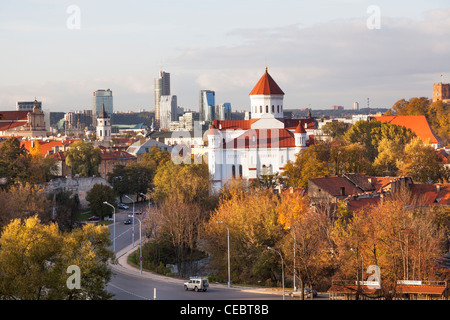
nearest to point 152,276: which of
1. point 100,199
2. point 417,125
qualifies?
point 100,199

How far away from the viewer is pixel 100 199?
6856 centimetres

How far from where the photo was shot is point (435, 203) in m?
54.8

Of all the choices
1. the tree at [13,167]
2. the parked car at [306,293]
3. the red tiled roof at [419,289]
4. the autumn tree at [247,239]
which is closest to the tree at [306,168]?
the autumn tree at [247,239]

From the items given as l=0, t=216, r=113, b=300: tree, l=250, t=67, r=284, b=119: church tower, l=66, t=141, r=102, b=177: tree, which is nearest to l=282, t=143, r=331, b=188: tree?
l=250, t=67, r=284, b=119: church tower

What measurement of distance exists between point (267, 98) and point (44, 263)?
62341mm

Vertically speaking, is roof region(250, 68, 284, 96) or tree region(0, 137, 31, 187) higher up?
roof region(250, 68, 284, 96)

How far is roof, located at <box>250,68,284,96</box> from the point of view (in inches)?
3580

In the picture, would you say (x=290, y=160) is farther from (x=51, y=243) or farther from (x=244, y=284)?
(x=51, y=243)

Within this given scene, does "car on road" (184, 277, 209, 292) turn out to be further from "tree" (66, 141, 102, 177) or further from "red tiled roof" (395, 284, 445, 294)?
"tree" (66, 141, 102, 177)

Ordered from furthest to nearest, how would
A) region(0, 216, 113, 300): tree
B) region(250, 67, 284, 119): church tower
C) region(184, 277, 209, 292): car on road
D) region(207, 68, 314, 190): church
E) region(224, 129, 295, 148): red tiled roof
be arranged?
region(250, 67, 284, 119): church tower < region(224, 129, 295, 148): red tiled roof < region(207, 68, 314, 190): church < region(184, 277, 209, 292): car on road < region(0, 216, 113, 300): tree

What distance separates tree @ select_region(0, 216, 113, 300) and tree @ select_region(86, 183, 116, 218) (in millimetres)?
36515

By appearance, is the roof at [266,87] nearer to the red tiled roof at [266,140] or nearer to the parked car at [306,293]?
the red tiled roof at [266,140]

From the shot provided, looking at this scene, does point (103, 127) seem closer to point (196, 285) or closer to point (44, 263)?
point (196, 285)
